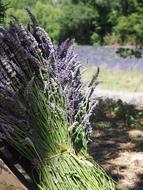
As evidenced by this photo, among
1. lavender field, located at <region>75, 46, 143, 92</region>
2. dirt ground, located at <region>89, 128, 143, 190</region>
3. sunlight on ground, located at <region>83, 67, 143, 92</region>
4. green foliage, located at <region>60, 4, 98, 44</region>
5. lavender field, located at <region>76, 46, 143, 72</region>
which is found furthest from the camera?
green foliage, located at <region>60, 4, 98, 44</region>

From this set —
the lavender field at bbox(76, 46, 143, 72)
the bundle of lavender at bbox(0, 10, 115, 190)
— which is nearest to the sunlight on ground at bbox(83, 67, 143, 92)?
the lavender field at bbox(76, 46, 143, 72)

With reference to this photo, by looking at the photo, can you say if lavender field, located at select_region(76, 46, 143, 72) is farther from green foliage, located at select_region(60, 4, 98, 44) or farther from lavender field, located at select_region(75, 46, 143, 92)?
green foliage, located at select_region(60, 4, 98, 44)

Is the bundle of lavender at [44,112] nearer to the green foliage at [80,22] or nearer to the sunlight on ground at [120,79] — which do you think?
the sunlight on ground at [120,79]

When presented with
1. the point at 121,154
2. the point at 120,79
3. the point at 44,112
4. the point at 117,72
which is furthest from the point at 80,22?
the point at 44,112

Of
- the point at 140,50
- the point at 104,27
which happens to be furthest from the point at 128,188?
the point at 104,27

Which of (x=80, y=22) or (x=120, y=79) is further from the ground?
(x=120, y=79)

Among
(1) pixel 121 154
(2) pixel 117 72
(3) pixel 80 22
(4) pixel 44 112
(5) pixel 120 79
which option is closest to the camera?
(4) pixel 44 112

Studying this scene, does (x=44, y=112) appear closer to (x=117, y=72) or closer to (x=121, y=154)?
(x=121, y=154)
